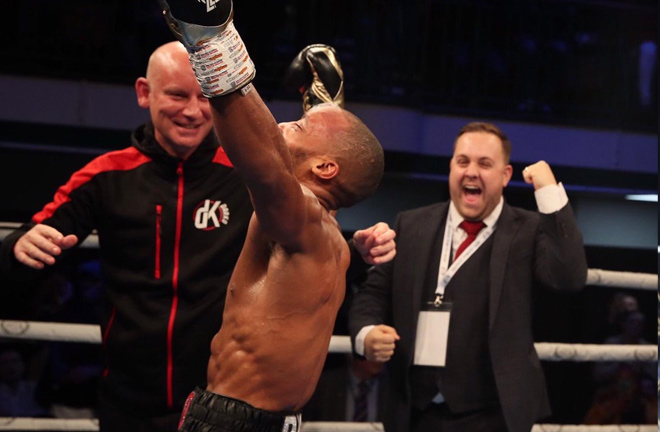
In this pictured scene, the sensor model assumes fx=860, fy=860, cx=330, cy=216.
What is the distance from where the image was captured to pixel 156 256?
6.31 feet

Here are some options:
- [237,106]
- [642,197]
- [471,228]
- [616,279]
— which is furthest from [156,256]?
[642,197]

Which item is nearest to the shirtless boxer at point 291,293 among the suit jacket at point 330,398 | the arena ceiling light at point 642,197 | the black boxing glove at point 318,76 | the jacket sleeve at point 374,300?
the black boxing glove at point 318,76

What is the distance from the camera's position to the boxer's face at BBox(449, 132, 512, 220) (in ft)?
7.86

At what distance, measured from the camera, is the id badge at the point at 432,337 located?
2.24 meters

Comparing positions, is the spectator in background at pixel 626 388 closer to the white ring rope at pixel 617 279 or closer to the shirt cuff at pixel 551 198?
the white ring rope at pixel 617 279

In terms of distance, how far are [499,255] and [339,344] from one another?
1.70 ft

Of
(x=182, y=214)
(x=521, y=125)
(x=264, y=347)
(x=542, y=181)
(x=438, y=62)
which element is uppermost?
(x=438, y=62)

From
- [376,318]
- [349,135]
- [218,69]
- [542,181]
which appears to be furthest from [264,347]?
[542,181]

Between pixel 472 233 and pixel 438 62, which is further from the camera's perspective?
pixel 438 62

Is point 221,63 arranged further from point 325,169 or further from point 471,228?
point 471,228

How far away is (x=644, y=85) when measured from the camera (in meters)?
6.85

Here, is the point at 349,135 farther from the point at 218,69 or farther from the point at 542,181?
the point at 542,181

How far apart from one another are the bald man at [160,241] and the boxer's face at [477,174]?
0.71m

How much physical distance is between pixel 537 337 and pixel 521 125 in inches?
61.3
